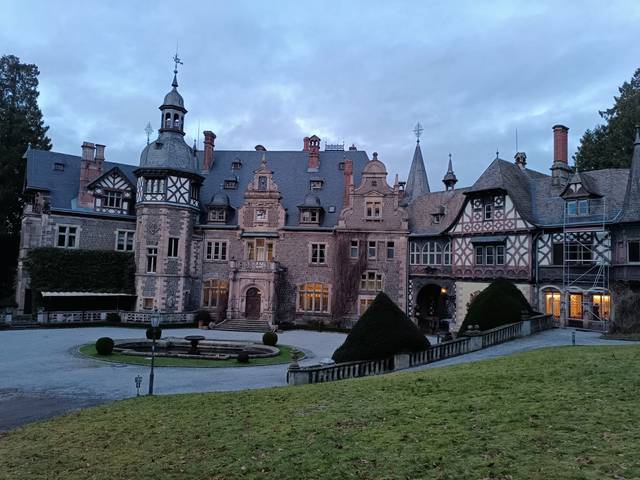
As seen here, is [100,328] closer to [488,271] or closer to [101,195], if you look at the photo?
[101,195]

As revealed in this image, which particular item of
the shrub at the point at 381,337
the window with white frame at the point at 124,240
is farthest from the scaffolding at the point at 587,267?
the window with white frame at the point at 124,240

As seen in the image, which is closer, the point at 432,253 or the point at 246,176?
the point at 432,253

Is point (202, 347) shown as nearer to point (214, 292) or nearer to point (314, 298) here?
point (214, 292)

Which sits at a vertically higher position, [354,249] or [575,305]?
[354,249]

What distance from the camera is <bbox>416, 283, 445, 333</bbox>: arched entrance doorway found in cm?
3603

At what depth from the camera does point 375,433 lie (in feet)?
25.2

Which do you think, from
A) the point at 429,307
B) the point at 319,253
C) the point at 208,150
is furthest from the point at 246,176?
the point at 429,307

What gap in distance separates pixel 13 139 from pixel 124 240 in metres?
16.0

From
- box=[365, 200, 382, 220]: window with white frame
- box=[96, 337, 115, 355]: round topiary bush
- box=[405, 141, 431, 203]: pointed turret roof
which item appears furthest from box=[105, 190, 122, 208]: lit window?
box=[405, 141, 431, 203]: pointed turret roof

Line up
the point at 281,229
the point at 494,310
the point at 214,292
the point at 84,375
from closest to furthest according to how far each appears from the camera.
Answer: the point at 84,375, the point at 494,310, the point at 281,229, the point at 214,292

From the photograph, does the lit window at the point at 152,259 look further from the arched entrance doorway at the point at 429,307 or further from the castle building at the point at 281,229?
the arched entrance doorway at the point at 429,307

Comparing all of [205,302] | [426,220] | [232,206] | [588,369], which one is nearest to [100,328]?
[205,302]

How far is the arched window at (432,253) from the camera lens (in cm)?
3409

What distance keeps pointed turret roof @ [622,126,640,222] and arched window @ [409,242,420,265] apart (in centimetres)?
1407
